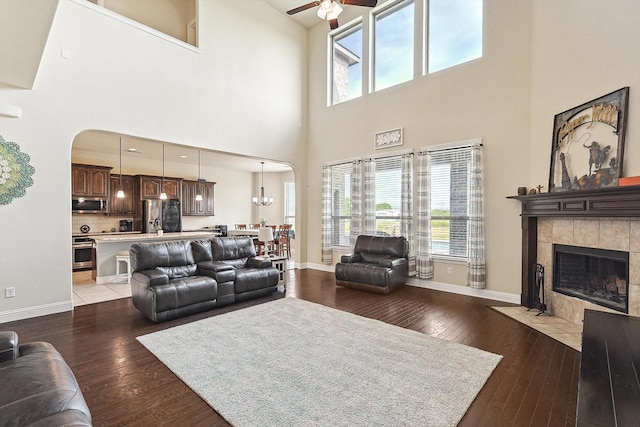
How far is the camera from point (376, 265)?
5.79 meters

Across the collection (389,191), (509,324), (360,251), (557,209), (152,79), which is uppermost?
(152,79)

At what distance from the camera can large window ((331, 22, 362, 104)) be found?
736 cm

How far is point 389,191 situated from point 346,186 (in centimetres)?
120

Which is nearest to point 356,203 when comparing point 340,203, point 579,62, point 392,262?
point 340,203

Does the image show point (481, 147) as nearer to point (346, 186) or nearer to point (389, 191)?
point (389, 191)

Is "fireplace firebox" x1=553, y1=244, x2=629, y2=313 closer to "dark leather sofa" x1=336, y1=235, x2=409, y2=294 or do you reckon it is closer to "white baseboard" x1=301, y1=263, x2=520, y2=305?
"white baseboard" x1=301, y1=263, x2=520, y2=305

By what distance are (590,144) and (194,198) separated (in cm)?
999

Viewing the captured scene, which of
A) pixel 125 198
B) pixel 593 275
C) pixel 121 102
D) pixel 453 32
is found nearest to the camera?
pixel 593 275

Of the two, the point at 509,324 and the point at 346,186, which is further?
the point at 346,186

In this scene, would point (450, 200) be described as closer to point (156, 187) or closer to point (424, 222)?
point (424, 222)

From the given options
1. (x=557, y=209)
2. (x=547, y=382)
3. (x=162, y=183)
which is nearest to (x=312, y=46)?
(x=162, y=183)

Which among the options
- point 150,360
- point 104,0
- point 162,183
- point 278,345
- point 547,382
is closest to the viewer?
point 547,382

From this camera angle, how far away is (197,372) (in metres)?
2.73

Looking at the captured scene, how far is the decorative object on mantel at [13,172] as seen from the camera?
159 inches
